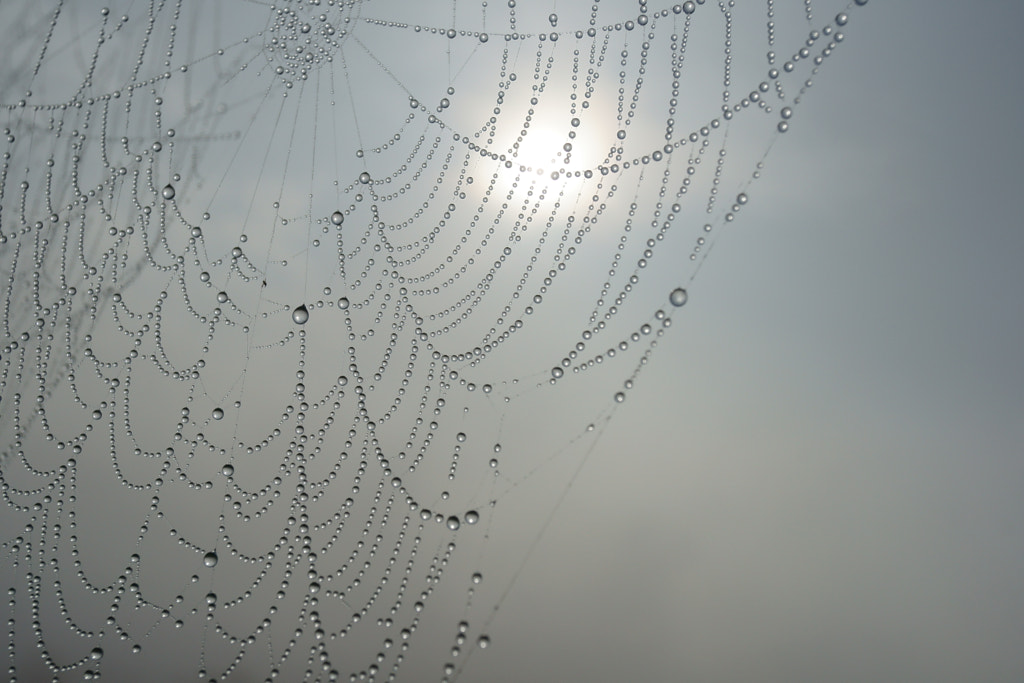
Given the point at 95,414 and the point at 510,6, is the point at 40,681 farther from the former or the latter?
the point at 510,6

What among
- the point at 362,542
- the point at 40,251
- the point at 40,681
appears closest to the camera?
the point at 40,681

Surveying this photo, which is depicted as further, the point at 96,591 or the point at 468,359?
the point at 468,359

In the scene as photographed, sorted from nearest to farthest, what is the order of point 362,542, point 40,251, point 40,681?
point 40,681
point 362,542
point 40,251

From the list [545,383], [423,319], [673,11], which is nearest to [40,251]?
[423,319]

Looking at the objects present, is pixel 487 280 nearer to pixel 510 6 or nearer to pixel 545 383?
pixel 545 383

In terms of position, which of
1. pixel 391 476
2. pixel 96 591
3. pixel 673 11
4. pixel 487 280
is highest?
pixel 673 11

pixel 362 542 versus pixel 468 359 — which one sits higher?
pixel 468 359
